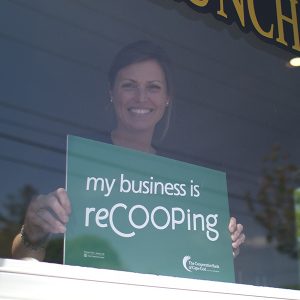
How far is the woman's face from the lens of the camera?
239cm

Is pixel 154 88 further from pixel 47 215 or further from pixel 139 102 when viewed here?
pixel 47 215

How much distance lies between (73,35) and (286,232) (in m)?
1.32

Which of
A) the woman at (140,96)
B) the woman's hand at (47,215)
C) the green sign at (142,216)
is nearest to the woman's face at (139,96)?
the woman at (140,96)

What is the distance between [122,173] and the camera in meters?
2.23

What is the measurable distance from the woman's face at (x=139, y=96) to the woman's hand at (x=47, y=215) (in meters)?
0.41

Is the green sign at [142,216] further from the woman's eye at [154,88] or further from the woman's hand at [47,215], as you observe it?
the woman's eye at [154,88]

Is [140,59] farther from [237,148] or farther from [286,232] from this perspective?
[286,232]

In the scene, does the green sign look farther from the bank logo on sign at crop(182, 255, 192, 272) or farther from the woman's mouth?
the woman's mouth

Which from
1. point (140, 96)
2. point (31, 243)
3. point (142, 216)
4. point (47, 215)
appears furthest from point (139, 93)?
point (31, 243)

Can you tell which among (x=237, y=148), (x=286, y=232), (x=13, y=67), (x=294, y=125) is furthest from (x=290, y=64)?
(x=13, y=67)

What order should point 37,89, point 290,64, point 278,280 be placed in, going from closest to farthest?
point 37,89 < point 278,280 < point 290,64

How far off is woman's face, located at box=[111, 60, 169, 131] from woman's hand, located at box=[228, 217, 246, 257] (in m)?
0.47

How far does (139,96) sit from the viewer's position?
2.43 meters

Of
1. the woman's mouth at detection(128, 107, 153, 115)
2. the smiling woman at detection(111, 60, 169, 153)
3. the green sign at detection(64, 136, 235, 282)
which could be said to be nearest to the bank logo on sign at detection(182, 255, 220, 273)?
the green sign at detection(64, 136, 235, 282)
